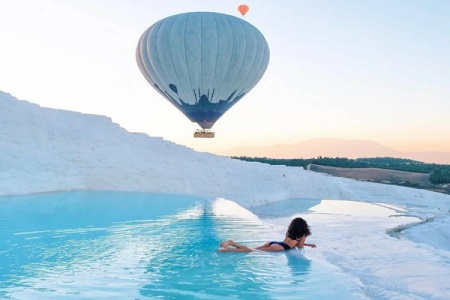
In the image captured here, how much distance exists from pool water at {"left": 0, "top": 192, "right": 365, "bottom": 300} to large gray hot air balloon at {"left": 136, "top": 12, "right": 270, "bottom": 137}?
1763 centimetres

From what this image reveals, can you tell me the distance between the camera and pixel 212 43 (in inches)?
1201

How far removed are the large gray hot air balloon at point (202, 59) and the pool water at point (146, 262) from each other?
17630 mm

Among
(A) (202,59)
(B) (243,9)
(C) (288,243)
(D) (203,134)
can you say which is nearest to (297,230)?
(C) (288,243)

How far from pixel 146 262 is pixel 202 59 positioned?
76.7 ft

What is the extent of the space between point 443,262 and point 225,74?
22678 millimetres

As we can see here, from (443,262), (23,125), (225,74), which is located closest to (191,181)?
(225,74)

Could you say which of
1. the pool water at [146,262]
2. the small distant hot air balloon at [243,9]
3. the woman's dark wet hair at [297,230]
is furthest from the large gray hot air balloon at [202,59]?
the woman's dark wet hair at [297,230]

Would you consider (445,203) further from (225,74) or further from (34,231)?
(34,231)

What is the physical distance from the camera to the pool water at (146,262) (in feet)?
22.7

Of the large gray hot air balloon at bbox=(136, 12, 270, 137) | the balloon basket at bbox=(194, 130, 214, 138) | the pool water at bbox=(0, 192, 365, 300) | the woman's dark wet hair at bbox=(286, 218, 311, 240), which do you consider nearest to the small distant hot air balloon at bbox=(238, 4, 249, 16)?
the large gray hot air balloon at bbox=(136, 12, 270, 137)

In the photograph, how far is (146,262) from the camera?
8.57 m

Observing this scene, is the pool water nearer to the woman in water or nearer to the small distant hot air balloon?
the woman in water

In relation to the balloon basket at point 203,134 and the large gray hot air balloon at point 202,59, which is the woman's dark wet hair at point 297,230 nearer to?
the large gray hot air balloon at point 202,59

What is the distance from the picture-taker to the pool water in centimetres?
692
